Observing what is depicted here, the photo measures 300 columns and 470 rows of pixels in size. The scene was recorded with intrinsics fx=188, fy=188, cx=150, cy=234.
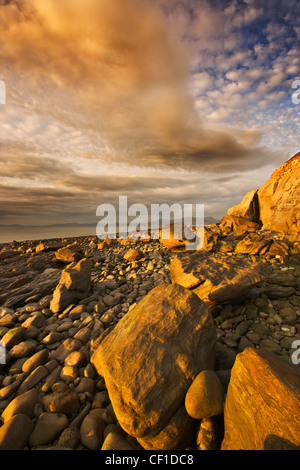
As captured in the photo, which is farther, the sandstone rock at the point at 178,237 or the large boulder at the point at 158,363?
the sandstone rock at the point at 178,237

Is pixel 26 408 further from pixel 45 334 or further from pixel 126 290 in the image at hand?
pixel 126 290

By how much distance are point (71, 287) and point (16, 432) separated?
4.60 meters

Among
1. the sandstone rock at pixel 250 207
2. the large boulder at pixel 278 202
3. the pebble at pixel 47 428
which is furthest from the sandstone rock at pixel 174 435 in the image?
the sandstone rock at pixel 250 207

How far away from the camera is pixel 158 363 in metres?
3.12

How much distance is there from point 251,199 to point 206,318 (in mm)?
30698

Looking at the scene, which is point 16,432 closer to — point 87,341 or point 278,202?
point 87,341

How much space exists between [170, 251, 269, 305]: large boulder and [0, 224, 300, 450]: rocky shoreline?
0.29 ft

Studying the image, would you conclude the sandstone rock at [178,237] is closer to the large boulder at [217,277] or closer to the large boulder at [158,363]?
the large boulder at [217,277]

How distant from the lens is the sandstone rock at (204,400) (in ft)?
9.04

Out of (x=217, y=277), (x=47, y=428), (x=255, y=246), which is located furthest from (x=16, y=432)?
(x=255, y=246)

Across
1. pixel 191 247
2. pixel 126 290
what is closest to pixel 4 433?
pixel 126 290

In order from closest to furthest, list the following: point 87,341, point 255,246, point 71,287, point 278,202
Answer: point 87,341 → point 71,287 → point 255,246 → point 278,202

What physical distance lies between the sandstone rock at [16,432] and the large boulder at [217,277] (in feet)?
16.0

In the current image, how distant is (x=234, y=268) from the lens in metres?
6.92
